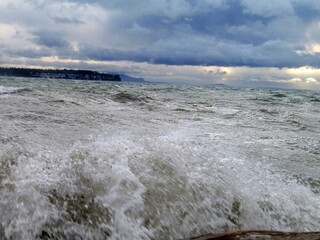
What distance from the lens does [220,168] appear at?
4.72 meters

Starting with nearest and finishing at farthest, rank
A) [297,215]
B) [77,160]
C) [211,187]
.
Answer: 1. [297,215]
2. [211,187]
3. [77,160]

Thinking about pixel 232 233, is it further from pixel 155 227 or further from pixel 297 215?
pixel 297 215

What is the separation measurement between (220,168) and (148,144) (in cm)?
144

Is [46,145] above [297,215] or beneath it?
above

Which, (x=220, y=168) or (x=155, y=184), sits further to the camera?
(x=220, y=168)

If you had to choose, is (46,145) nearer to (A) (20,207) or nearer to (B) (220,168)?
(A) (20,207)

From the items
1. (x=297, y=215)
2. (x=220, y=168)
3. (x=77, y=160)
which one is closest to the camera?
(x=297, y=215)

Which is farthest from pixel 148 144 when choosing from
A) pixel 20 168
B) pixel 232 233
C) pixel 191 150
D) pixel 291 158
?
pixel 232 233

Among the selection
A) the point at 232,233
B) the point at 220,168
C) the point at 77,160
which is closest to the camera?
the point at 232,233

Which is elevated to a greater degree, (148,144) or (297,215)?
(148,144)

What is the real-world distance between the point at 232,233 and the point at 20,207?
2.10m

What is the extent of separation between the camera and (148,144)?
559 centimetres

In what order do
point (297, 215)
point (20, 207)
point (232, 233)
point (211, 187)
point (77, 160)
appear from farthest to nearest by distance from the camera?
1. point (77, 160)
2. point (211, 187)
3. point (297, 215)
4. point (20, 207)
5. point (232, 233)

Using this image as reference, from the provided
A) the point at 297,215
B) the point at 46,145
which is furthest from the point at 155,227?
the point at 46,145
